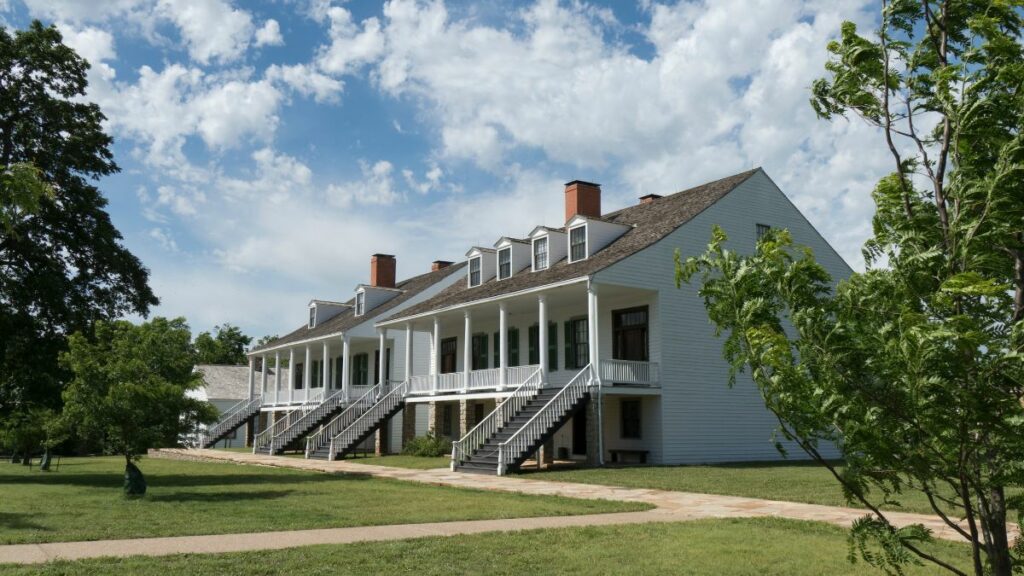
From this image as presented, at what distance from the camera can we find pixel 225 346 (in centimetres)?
8669

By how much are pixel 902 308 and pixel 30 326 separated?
2346cm

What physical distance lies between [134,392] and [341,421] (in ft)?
49.6

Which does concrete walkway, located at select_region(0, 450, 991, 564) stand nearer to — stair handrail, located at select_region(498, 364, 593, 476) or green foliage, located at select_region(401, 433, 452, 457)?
stair handrail, located at select_region(498, 364, 593, 476)

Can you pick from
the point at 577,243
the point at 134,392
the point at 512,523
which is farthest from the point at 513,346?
the point at 512,523

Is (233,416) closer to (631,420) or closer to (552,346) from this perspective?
(552,346)

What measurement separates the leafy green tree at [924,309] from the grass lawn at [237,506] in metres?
7.94

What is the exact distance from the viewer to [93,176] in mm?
24375

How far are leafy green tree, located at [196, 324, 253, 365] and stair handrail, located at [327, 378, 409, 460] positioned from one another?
56061mm

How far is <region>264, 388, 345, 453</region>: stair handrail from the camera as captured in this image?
32562 mm

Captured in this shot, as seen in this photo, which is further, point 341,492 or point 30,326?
point 30,326

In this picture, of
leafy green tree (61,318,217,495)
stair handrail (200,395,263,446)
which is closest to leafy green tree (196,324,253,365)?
stair handrail (200,395,263,446)

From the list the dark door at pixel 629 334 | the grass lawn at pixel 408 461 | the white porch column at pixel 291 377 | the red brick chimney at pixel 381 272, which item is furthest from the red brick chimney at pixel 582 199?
the white porch column at pixel 291 377

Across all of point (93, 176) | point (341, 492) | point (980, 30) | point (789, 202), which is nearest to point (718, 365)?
point (789, 202)

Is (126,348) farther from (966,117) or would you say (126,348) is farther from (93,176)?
(966,117)
